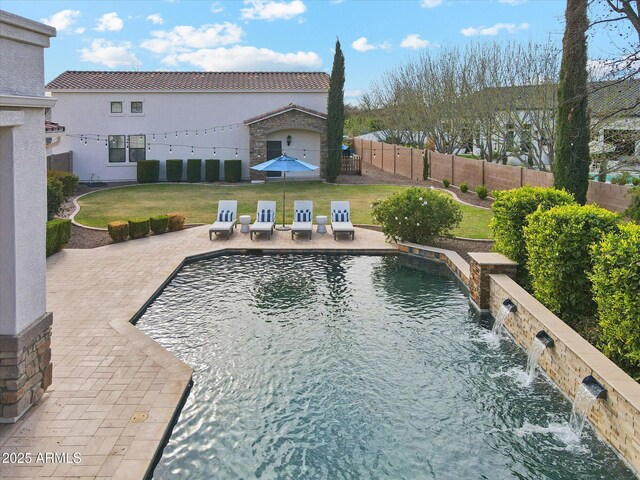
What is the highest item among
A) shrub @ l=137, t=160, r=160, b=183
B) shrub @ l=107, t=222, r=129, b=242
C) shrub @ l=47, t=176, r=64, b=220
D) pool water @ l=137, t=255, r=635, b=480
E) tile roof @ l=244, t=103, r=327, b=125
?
tile roof @ l=244, t=103, r=327, b=125

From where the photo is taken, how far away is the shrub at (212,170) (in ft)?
104

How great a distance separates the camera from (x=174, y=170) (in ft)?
104

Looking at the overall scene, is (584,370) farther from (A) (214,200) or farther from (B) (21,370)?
(A) (214,200)

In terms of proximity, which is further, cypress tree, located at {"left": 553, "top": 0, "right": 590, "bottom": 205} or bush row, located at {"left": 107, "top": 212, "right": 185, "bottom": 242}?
bush row, located at {"left": 107, "top": 212, "right": 185, "bottom": 242}

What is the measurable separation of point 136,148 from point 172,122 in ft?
7.93

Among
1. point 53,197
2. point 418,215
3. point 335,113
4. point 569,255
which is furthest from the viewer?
point 335,113

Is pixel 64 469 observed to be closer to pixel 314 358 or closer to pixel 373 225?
pixel 314 358

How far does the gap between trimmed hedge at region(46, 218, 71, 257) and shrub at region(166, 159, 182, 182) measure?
53.3 feet

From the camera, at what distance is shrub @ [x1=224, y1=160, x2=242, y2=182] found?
3144 centimetres

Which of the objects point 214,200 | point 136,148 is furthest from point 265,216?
point 136,148

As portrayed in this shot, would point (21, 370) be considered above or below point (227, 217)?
below

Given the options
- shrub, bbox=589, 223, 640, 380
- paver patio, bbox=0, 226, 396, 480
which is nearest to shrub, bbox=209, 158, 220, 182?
paver patio, bbox=0, 226, 396, 480

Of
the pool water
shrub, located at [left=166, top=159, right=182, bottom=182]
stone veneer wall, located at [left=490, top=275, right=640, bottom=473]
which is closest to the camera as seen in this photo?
stone veneer wall, located at [left=490, top=275, right=640, bottom=473]

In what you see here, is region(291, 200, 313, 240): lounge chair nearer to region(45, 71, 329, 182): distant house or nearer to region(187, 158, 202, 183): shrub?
region(45, 71, 329, 182): distant house
